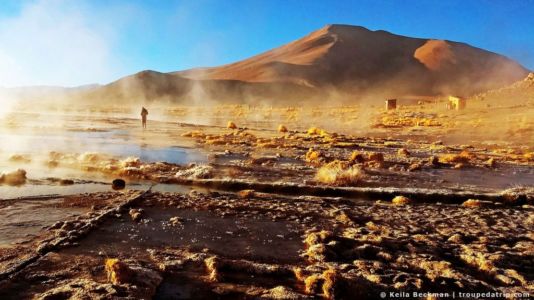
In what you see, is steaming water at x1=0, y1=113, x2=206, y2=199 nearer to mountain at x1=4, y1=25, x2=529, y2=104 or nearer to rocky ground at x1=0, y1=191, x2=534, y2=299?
rocky ground at x1=0, y1=191, x2=534, y2=299

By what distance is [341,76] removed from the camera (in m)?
91.3

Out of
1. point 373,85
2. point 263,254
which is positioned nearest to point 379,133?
point 263,254

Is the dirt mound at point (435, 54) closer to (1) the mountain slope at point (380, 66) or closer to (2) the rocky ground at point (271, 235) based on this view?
(1) the mountain slope at point (380, 66)

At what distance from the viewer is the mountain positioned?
78062mm

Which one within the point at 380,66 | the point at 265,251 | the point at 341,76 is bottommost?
the point at 265,251

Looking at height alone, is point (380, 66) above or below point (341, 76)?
above

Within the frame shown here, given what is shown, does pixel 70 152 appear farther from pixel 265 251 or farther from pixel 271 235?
pixel 265 251

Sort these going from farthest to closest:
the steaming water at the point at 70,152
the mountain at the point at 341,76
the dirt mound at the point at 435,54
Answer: the dirt mound at the point at 435,54 → the mountain at the point at 341,76 → the steaming water at the point at 70,152

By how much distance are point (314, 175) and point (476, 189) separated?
3.59 m

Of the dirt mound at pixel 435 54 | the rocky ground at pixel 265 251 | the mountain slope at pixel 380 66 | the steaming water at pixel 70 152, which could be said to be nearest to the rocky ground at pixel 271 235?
the rocky ground at pixel 265 251

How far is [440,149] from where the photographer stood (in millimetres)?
16594

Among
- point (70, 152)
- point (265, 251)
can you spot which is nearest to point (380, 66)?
point (70, 152)

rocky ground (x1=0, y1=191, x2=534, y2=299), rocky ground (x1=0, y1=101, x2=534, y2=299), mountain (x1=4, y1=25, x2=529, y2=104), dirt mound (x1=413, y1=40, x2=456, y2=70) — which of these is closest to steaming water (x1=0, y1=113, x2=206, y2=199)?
rocky ground (x1=0, y1=101, x2=534, y2=299)

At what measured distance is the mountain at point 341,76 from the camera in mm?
78062
